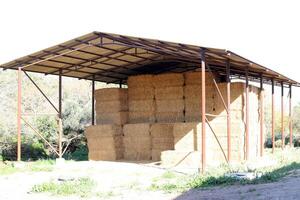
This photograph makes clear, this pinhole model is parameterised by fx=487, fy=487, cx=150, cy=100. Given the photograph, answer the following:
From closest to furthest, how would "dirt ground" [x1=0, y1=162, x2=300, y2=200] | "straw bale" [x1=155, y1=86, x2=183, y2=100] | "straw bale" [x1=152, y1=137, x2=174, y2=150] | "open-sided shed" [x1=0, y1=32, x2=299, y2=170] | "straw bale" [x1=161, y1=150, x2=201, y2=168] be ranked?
"dirt ground" [x1=0, y1=162, x2=300, y2=200]
"open-sided shed" [x1=0, y1=32, x2=299, y2=170]
"straw bale" [x1=161, y1=150, x2=201, y2=168]
"straw bale" [x1=152, y1=137, x2=174, y2=150]
"straw bale" [x1=155, y1=86, x2=183, y2=100]

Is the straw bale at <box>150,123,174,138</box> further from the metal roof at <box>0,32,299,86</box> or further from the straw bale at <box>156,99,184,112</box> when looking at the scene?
the metal roof at <box>0,32,299,86</box>

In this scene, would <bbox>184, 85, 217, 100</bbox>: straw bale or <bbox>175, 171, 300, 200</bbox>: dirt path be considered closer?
<bbox>175, 171, 300, 200</bbox>: dirt path

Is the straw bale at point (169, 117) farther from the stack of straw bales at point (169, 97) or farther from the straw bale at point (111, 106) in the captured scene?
the straw bale at point (111, 106)

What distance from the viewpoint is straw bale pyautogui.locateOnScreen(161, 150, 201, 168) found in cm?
1759

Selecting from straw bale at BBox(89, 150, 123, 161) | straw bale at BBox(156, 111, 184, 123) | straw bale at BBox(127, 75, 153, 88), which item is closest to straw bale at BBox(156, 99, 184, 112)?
straw bale at BBox(156, 111, 184, 123)

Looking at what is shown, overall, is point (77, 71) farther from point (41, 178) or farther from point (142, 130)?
point (41, 178)

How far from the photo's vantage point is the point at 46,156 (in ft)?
83.5

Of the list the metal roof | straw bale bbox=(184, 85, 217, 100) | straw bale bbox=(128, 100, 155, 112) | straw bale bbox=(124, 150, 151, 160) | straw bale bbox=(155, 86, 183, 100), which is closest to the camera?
the metal roof

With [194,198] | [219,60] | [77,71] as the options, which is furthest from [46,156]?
[194,198]

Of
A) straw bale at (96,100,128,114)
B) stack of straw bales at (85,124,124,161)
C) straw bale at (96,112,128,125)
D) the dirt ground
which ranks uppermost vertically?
straw bale at (96,100,128,114)

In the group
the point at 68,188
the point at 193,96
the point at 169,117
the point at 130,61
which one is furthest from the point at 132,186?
the point at 130,61

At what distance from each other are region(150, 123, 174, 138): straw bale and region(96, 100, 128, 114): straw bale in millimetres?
2134

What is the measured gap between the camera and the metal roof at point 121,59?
55.1 feet

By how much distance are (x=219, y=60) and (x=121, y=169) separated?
17.3ft
